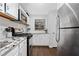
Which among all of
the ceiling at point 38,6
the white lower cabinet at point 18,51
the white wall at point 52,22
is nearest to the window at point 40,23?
the white wall at point 52,22

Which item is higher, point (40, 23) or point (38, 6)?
point (38, 6)

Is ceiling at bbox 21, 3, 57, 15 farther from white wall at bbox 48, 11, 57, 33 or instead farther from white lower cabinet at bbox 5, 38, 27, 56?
white lower cabinet at bbox 5, 38, 27, 56

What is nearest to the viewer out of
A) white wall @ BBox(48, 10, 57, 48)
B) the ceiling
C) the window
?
the ceiling

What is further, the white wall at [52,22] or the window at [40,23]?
the window at [40,23]

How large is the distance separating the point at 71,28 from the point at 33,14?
17.3 ft

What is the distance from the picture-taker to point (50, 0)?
4.07 ft

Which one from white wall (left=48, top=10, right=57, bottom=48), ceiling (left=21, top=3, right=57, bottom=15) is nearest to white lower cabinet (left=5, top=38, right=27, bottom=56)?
ceiling (left=21, top=3, right=57, bottom=15)

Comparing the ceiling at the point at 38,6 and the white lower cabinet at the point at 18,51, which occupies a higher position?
the ceiling at the point at 38,6

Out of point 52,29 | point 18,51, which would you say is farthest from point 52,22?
point 18,51

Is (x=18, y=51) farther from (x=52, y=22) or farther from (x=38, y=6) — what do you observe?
(x=52, y=22)

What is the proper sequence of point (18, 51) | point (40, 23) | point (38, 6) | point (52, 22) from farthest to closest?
point (40, 23) < point (52, 22) < point (38, 6) < point (18, 51)

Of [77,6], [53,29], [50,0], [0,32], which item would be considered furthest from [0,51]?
[53,29]

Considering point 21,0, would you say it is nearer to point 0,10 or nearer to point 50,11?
point 0,10

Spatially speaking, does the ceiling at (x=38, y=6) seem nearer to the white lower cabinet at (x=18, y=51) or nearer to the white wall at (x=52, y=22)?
the white wall at (x=52, y=22)
